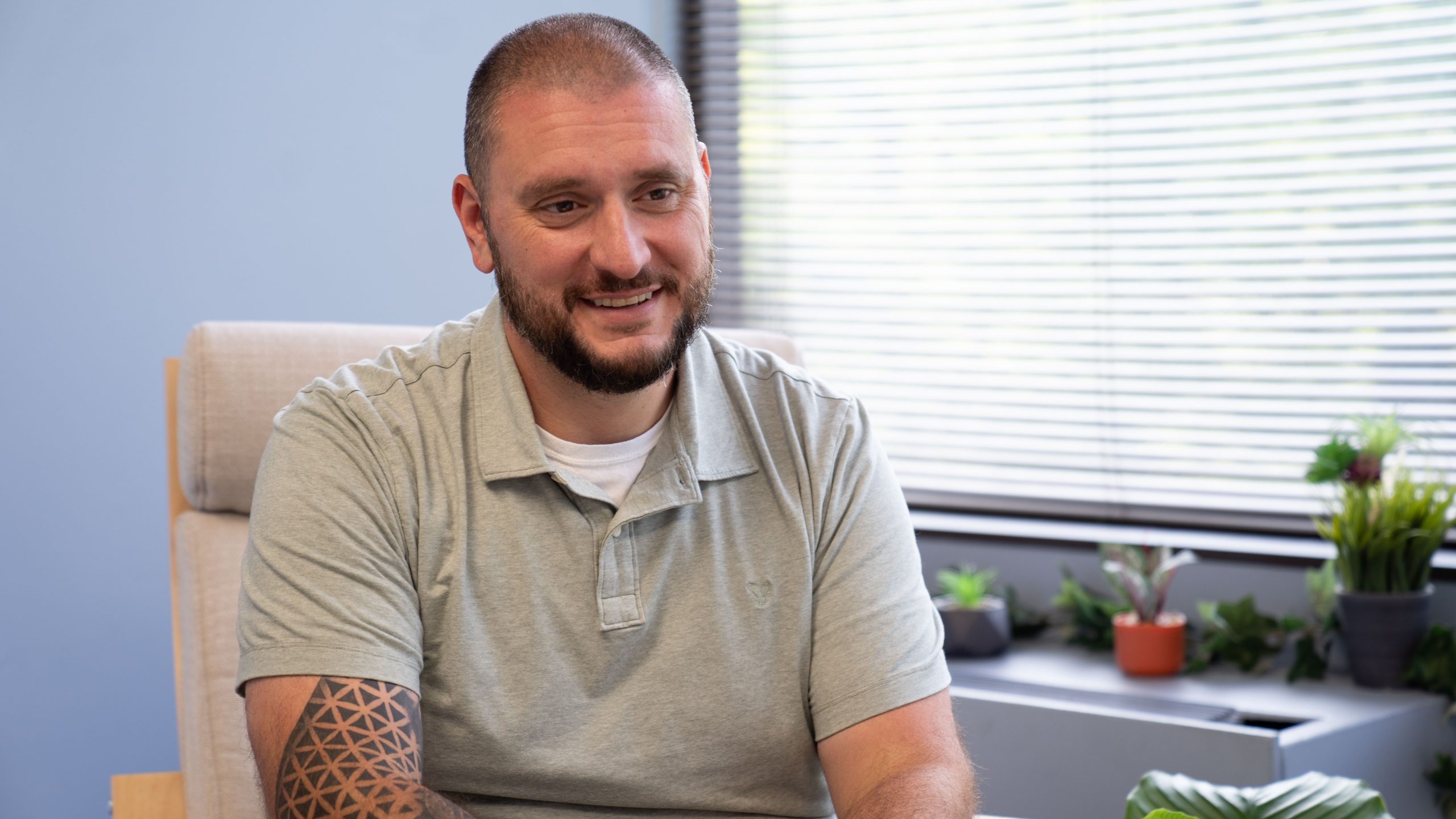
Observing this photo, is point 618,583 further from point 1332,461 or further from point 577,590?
point 1332,461

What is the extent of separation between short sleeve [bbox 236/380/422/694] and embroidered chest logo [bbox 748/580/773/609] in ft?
1.04

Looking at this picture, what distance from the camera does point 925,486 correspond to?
9.07 feet

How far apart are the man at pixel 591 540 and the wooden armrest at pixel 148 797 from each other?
406 millimetres

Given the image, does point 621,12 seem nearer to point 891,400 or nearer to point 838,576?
point 891,400

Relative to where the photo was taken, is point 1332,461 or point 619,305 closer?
point 619,305

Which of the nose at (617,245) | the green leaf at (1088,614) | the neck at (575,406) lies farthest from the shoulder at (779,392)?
the green leaf at (1088,614)

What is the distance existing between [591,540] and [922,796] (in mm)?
378

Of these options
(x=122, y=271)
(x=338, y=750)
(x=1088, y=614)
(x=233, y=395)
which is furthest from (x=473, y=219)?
(x=1088, y=614)

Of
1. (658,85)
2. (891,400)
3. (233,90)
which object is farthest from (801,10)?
(658,85)

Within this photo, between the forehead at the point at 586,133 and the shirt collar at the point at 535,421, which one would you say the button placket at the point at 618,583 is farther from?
the forehead at the point at 586,133

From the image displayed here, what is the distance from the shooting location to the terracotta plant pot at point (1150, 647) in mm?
2178

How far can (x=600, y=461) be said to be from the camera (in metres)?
1.27

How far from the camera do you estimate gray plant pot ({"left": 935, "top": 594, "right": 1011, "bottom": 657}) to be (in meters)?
2.34

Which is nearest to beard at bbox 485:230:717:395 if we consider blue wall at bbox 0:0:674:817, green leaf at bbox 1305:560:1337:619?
blue wall at bbox 0:0:674:817
